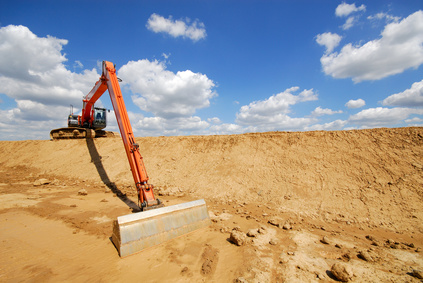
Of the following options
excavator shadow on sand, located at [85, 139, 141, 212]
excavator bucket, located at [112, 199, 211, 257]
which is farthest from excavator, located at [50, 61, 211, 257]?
excavator shadow on sand, located at [85, 139, 141, 212]

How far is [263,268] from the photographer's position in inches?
154

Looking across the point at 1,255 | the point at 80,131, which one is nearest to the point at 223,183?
the point at 1,255

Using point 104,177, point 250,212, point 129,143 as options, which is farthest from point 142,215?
point 104,177

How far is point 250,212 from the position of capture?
287 inches

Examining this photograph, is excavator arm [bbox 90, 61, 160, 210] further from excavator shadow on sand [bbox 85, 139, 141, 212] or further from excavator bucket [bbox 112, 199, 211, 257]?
excavator shadow on sand [bbox 85, 139, 141, 212]

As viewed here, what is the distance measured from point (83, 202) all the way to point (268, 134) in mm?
10696

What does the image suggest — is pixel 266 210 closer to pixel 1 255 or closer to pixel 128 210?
pixel 128 210

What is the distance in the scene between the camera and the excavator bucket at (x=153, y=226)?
4.43 metres

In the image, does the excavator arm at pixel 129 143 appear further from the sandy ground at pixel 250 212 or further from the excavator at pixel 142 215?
the sandy ground at pixel 250 212

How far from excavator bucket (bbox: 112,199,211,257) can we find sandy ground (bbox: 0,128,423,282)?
201 mm

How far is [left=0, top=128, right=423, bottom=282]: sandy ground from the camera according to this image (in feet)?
13.0

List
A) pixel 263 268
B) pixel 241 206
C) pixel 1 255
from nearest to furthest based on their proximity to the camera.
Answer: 1. pixel 263 268
2. pixel 1 255
3. pixel 241 206

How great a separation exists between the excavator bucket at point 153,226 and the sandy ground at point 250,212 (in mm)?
201

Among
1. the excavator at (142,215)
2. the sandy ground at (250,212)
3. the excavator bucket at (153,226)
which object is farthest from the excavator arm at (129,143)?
the sandy ground at (250,212)
